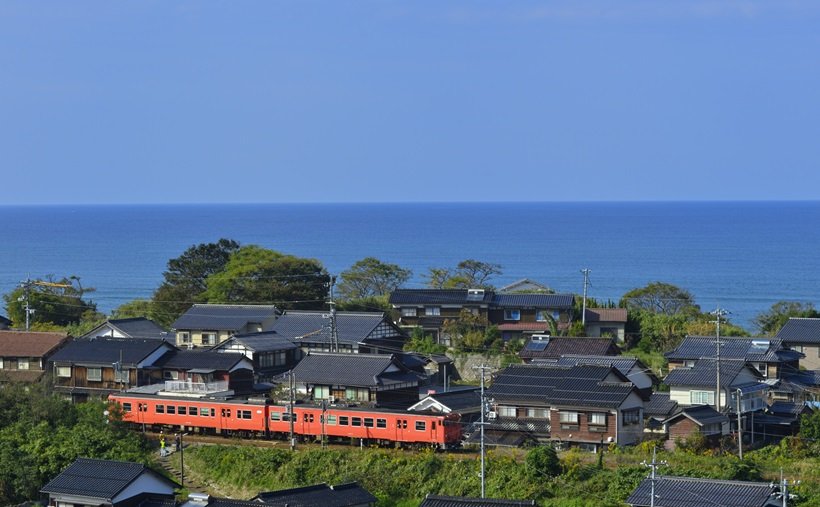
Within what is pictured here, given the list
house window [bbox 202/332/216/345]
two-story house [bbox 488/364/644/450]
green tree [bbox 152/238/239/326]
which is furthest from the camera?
green tree [bbox 152/238/239/326]

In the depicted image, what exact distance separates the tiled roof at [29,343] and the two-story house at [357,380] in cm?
958

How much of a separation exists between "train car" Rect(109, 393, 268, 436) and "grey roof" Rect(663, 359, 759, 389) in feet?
38.1

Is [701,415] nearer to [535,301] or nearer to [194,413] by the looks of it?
[194,413]

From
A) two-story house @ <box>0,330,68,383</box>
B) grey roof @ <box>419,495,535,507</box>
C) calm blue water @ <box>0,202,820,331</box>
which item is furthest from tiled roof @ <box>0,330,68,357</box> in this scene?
calm blue water @ <box>0,202,820,331</box>

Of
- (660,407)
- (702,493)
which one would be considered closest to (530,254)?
(660,407)

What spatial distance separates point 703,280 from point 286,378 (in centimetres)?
7013

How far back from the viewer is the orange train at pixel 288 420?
31.6 metres

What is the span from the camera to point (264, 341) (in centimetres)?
4206

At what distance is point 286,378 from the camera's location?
3688 cm

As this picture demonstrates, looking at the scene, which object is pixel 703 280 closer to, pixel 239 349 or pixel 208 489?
pixel 239 349

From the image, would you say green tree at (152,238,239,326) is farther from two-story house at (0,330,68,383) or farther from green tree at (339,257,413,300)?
two-story house at (0,330,68,383)

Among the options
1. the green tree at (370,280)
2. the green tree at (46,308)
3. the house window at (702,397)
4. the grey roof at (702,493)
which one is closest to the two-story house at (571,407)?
the house window at (702,397)

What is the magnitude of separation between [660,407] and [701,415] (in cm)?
157

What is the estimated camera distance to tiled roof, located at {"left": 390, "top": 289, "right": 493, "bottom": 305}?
48281 millimetres
